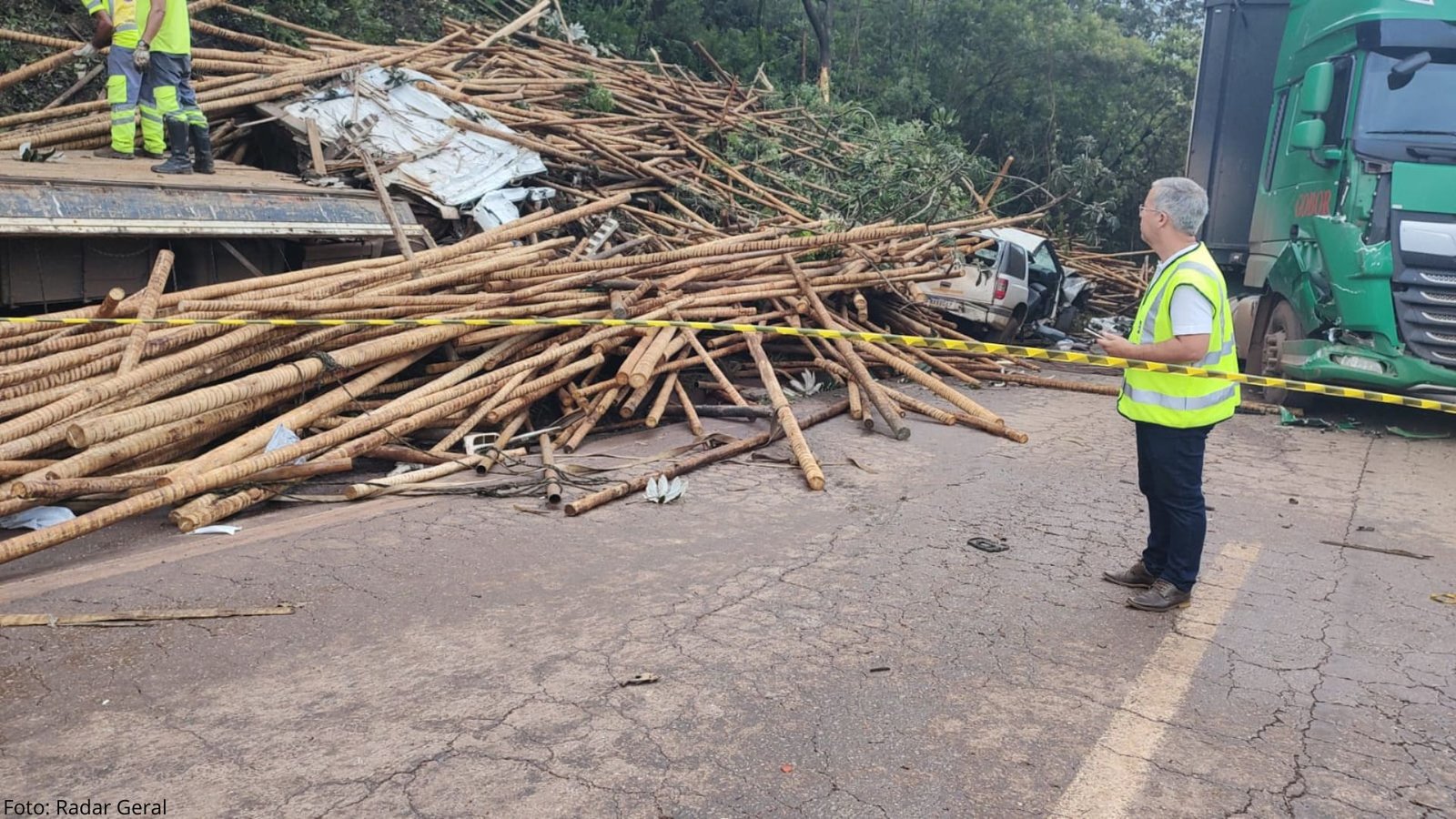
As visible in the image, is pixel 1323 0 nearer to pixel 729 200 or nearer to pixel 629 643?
pixel 729 200

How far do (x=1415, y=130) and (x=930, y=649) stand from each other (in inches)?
313

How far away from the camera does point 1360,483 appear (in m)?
7.44

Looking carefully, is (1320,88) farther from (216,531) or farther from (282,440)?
(216,531)

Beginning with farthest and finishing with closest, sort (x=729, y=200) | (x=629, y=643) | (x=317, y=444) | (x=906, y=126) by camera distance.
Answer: (x=906, y=126), (x=729, y=200), (x=317, y=444), (x=629, y=643)

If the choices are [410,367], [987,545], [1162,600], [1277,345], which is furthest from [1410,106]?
[410,367]

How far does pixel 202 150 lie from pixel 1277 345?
10768 millimetres

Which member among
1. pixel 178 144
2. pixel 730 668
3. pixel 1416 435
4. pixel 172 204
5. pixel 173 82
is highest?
pixel 173 82

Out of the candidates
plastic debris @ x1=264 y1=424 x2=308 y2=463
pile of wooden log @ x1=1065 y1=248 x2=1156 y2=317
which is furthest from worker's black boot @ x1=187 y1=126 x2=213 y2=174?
pile of wooden log @ x1=1065 y1=248 x2=1156 y2=317

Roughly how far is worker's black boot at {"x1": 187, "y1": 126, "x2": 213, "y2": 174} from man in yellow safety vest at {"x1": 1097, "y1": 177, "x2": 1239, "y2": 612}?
26.3 feet

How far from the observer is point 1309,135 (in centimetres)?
948

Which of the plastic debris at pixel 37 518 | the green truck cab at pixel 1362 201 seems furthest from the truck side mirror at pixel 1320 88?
the plastic debris at pixel 37 518

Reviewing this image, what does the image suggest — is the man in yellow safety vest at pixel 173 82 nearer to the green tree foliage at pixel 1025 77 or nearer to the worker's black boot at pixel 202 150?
the worker's black boot at pixel 202 150

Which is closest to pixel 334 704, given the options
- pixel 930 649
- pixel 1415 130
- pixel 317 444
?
pixel 930 649

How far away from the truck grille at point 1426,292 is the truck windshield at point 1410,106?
81cm
